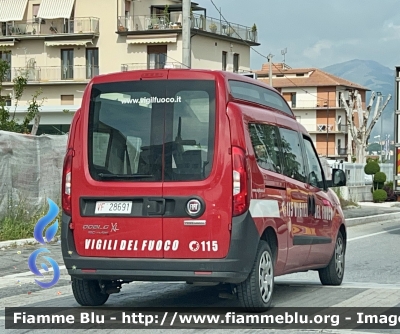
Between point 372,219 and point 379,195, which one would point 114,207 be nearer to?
point 372,219

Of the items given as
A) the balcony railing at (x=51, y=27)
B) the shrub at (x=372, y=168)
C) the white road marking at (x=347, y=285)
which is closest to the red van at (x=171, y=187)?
the white road marking at (x=347, y=285)

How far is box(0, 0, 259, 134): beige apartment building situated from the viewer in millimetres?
65375

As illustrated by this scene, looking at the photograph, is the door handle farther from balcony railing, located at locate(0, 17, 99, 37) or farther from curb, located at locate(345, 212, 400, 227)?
balcony railing, located at locate(0, 17, 99, 37)

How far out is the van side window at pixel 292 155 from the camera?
375 inches

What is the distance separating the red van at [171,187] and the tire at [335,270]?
223 centimetres

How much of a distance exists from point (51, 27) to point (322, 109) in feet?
167

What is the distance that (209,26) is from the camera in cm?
6562

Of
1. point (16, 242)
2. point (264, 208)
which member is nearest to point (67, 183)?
point (264, 208)

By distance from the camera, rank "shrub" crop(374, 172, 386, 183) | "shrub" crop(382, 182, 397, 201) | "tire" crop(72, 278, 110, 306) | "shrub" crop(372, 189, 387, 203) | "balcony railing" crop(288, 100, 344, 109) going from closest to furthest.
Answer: "tire" crop(72, 278, 110, 306)
"shrub" crop(372, 189, 387, 203)
"shrub" crop(382, 182, 397, 201)
"shrub" crop(374, 172, 386, 183)
"balcony railing" crop(288, 100, 344, 109)

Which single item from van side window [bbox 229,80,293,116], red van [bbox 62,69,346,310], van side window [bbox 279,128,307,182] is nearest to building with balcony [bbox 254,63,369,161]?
van side window [bbox 279,128,307,182]

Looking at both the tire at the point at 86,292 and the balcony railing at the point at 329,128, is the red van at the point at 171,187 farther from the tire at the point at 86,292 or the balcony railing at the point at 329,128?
the balcony railing at the point at 329,128

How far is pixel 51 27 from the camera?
68.3 metres

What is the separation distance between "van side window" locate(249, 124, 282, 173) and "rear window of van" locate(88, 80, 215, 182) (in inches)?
22.1

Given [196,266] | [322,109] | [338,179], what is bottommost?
[196,266]
